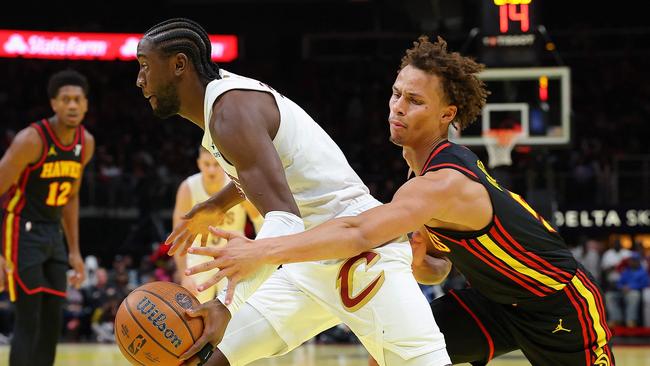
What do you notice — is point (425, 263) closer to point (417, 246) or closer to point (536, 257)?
point (417, 246)

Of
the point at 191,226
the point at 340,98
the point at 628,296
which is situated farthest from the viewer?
the point at 340,98

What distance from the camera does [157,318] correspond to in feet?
10.1

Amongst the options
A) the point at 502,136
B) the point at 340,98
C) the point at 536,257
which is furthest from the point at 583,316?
the point at 340,98

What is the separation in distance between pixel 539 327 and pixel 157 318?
1.49 meters

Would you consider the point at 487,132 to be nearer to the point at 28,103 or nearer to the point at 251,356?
the point at 251,356

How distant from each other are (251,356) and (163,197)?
1216cm

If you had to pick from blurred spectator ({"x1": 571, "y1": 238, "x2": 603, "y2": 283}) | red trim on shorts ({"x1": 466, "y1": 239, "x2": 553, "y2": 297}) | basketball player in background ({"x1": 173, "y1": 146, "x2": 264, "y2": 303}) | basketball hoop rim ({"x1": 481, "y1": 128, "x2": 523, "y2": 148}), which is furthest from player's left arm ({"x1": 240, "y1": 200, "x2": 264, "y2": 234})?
blurred spectator ({"x1": 571, "y1": 238, "x2": 603, "y2": 283})

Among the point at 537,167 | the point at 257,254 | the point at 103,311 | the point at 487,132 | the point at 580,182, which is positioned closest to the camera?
the point at 257,254

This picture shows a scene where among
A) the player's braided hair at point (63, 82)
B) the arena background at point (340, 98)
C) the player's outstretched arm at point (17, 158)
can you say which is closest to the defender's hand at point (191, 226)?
the player's outstretched arm at point (17, 158)

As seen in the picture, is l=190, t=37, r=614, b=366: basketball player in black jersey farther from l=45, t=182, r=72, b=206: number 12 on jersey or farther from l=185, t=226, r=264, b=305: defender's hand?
l=45, t=182, r=72, b=206: number 12 on jersey

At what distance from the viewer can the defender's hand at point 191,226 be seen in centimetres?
402

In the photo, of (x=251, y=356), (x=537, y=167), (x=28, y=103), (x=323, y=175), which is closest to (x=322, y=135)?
(x=323, y=175)

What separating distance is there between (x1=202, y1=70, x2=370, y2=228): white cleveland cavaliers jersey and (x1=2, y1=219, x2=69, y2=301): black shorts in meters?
2.65

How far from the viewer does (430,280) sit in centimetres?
417
